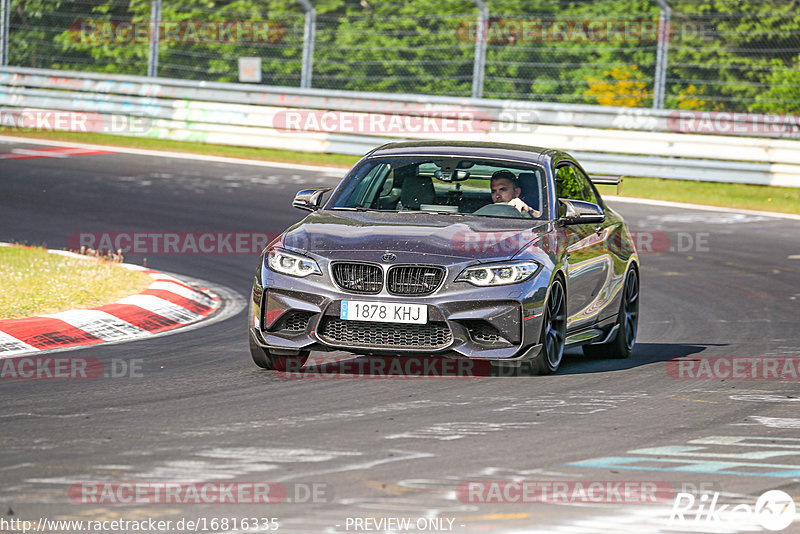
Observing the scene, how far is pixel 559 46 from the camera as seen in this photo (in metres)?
31.1

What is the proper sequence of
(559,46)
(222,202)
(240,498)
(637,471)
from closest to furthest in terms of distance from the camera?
(240,498), (637,471), (222,202), (559,46)

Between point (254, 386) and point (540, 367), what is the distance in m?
1.73

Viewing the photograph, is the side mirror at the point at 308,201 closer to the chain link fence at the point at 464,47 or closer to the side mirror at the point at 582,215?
the side mirror at the point at 582,215

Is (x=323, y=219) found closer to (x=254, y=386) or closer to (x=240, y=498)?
(x=254, y=386)

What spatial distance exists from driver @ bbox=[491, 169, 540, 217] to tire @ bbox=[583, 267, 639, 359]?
1299 millimetres

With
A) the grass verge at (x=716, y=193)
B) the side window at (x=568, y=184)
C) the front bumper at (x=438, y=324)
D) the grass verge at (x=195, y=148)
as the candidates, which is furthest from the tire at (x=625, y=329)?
the grass verge at (x=195, y=148)

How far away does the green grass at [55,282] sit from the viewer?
10656 mm

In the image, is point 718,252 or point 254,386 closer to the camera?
point 254,386

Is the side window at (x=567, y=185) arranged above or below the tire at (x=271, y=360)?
above

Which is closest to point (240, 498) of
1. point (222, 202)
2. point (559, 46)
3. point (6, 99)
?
point (222, 202)

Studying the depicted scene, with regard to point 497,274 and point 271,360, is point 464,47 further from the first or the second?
point 497,274

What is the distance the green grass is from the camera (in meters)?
10.7

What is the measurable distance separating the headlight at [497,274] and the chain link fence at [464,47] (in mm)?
13223

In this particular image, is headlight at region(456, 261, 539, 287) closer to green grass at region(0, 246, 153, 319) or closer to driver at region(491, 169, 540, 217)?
driver at region(491, 169, 540, 217)
